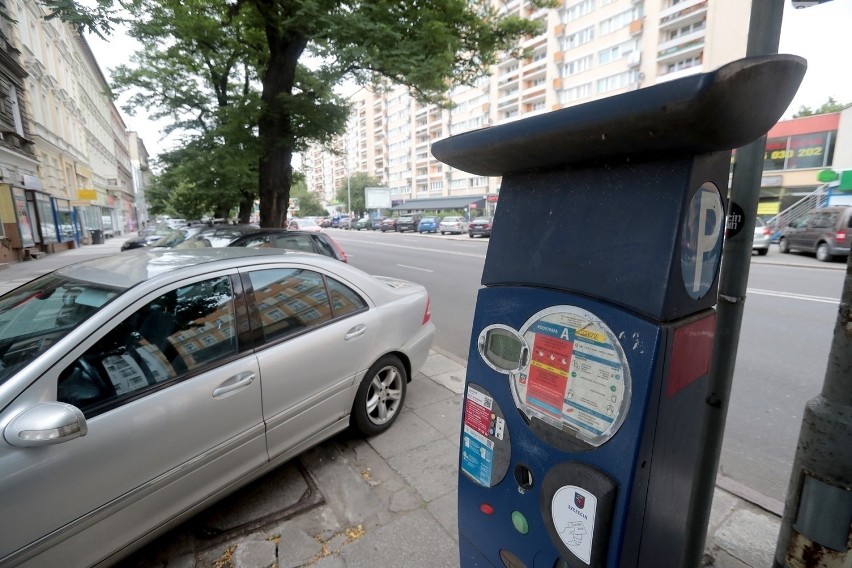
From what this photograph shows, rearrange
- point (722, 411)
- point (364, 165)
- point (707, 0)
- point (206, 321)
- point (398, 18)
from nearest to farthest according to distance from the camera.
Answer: point (722, 411) < point (206, 321) < point (398, 18) < point (707, 0) < point (364, 165)

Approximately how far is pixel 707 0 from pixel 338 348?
125ft

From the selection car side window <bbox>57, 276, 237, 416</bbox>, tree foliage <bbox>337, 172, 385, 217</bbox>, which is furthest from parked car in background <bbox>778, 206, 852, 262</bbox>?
tree foliage <bbox>337, 172, 385, 217</bbox>

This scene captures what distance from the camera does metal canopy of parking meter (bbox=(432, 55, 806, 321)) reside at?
2.79ft

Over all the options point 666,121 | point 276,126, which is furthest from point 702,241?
point 276,126

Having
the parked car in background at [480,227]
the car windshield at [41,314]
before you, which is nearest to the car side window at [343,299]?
the car windshield at [41,314]

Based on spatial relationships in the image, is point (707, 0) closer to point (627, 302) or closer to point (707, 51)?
point (707, 51)

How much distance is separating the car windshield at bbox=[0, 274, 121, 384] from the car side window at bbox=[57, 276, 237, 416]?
0.16 metres

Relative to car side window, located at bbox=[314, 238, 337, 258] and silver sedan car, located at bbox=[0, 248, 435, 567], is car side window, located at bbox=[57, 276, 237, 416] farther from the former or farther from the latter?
car side window, located at bbox=[314, 238, 337, 258]

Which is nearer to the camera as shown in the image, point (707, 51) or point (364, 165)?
point (707, 51)

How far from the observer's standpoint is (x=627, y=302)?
1069 mm

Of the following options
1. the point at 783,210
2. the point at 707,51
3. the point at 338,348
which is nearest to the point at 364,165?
the point at 707,51

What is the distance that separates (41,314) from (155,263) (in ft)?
1.89

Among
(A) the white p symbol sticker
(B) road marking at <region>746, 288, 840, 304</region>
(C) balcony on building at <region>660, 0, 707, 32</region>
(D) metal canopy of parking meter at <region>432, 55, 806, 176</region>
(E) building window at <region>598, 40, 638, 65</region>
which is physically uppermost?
(C) balcony on building at <region>660, 0, 707, 32</region>

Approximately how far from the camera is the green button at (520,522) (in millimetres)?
1337
